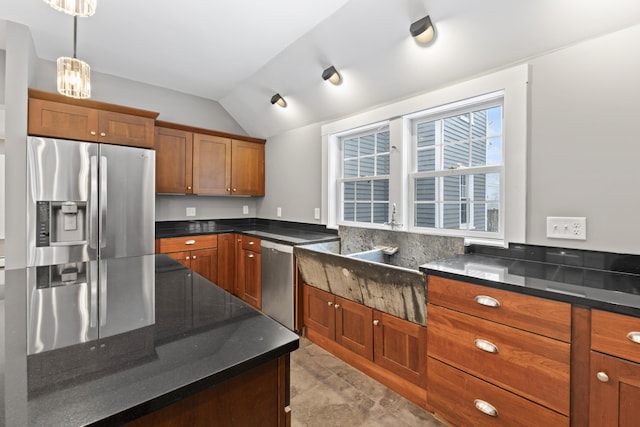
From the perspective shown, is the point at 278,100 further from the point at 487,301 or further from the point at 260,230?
the point at 487,301

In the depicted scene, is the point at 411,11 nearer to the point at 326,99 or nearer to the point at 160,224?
the point at 326,99

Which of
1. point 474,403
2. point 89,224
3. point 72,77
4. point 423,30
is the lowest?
point 474,403

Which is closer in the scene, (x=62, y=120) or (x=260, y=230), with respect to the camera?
(x=62, y=120)

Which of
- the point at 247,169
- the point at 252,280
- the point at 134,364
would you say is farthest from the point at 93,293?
the point at 247,169

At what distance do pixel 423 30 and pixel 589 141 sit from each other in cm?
117

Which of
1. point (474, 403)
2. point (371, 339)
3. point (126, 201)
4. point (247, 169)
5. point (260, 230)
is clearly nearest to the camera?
point (474, 403)

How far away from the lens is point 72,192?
253 centimetres

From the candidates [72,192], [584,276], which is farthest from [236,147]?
[584,276]

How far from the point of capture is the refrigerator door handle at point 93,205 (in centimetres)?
261

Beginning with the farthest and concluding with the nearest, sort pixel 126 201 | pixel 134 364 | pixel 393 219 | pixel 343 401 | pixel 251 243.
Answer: pixel 251 243 < pixel 126 201 < pixel 393 219 < pixel 343 401 < pixel 134 364

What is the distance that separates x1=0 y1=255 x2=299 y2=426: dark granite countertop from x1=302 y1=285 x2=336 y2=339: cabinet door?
1.57m

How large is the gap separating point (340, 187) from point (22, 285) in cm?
255

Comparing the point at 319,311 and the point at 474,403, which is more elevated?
the point at 319,311

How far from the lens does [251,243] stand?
336 centimetres
